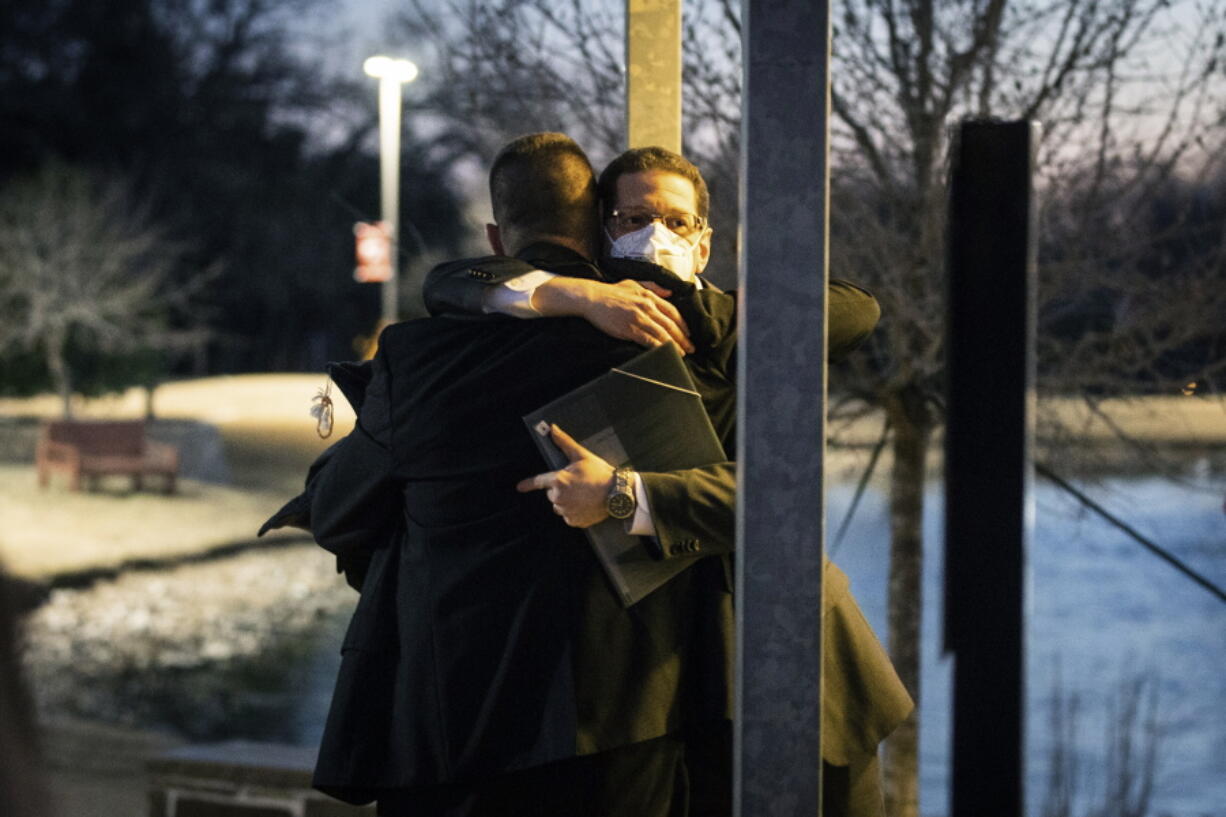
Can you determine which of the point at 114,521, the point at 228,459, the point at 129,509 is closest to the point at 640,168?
the point at 114,521

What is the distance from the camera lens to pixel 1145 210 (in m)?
4.83

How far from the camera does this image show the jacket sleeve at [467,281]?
2.18m

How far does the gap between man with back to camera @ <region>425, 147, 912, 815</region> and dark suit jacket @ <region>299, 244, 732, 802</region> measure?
57 millimetres

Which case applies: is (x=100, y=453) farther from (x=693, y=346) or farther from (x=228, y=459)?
(x=693, y=346)

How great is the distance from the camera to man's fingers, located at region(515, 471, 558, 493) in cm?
211

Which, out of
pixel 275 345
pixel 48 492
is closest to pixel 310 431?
pixel 275 345

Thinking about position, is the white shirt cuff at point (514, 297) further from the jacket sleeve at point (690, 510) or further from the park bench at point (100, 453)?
the park bench at point (100, 453)

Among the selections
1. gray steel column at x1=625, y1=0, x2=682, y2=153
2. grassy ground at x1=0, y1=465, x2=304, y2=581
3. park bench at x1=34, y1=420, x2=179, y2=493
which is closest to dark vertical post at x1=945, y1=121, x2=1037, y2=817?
gray steel column at x1=625, y1=0, x2=682, y2=153

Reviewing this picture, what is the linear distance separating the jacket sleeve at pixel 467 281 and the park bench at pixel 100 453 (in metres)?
24.5

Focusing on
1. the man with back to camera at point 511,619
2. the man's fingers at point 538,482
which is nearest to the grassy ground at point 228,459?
the man with back to camera at point 511,619

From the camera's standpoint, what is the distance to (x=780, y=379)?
191 cm

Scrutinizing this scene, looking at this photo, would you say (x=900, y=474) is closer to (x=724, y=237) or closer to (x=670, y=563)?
(x=724, y=237)

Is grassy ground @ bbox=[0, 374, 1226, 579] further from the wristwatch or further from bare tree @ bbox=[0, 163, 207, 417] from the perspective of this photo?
bare tree @ bbox=[0, 163, 207, 417]

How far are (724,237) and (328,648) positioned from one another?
1312 cm
